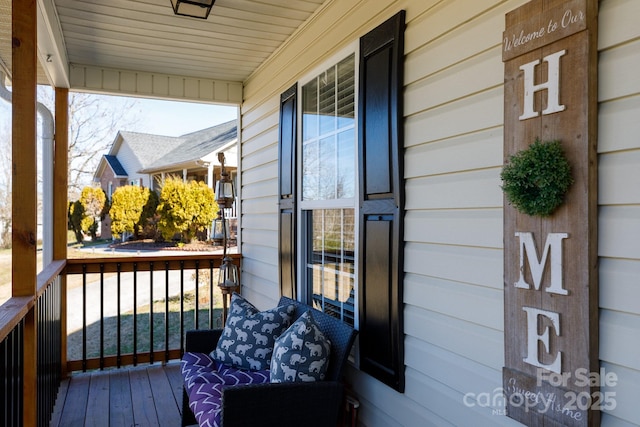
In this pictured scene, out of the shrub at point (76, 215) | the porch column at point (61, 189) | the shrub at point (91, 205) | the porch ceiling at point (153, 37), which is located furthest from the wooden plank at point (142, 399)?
the shrub at point (76, 215)

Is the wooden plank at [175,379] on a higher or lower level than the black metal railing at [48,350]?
lower

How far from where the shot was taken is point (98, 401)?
3490 millimetres

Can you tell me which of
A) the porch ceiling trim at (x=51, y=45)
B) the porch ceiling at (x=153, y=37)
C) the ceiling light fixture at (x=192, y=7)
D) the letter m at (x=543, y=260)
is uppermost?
the porch ceiling at (x=153, y=37)

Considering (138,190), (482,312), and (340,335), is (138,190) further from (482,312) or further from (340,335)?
(482,312)

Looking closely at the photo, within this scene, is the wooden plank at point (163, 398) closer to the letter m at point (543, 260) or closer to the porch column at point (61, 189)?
the porch column at point (61, 189)

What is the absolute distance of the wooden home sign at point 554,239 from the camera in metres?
1.35

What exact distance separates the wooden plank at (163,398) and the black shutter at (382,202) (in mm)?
1517

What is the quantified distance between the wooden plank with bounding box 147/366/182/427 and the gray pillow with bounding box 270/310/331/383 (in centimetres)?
125

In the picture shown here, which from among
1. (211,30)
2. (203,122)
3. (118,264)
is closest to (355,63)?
(211,30)

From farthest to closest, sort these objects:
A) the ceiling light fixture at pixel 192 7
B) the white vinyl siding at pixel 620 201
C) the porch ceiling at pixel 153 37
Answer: the porch ceiling at pixel 153 37
the ceiling light fixture at pixel 192 7
the white vinyl siding at pixel 620 201

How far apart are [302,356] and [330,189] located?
3.74 feet

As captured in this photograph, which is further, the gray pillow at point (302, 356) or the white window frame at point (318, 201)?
the white window frame at point (318, 201)

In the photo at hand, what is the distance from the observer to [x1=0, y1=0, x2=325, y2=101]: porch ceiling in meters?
3.06

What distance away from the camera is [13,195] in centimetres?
205
